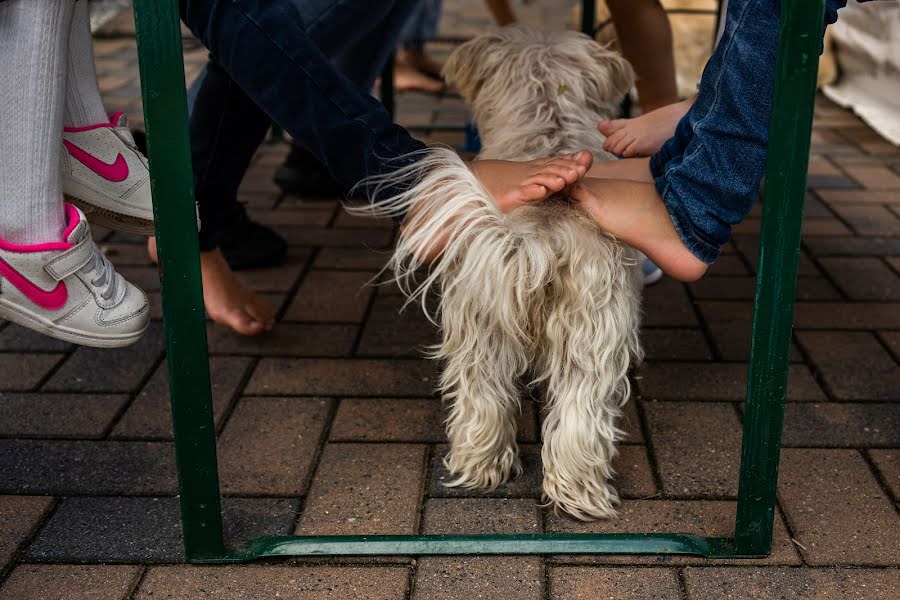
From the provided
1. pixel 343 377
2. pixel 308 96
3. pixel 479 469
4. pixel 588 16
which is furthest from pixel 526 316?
pixel 588 16

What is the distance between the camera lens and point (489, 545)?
72.1 inches

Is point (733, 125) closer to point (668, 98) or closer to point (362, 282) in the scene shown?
point (668, 98)


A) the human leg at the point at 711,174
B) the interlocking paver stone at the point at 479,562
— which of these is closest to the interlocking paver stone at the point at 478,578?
the interlocking paver stone at the point at 479,562

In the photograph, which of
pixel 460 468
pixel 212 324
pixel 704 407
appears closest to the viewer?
pixel 460 468

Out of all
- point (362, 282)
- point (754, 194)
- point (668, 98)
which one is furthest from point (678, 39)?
point (754, 194)

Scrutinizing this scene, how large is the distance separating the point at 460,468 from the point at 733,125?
89 cm

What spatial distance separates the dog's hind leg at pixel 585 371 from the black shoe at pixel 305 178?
6.78 feet

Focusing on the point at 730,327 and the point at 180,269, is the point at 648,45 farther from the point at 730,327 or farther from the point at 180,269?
the point at 180,269

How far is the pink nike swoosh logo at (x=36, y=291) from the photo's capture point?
1725mm

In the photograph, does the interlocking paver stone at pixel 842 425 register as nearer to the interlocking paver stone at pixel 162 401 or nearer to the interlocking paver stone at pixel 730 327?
the interlocking paver stone at pixel 730 327

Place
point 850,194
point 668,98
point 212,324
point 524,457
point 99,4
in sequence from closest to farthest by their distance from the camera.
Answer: point 524,457
point 212,324
point 668,98
point 850,194
point 99,4

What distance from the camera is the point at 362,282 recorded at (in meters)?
3.15

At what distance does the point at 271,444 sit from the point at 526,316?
74 cm

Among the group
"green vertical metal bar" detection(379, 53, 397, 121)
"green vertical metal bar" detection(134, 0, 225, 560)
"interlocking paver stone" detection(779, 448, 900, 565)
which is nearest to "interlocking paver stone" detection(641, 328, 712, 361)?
"interlocking paver stone" detection(779, 448, 900, 565)
